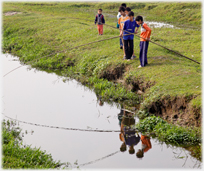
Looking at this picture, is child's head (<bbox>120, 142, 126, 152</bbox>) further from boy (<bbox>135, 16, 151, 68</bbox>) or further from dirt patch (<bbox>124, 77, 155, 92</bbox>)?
boy (<bbox>135, 16, 151, 68</bbox>)

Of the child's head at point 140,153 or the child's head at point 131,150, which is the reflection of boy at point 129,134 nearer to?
the child's head at point 131,150

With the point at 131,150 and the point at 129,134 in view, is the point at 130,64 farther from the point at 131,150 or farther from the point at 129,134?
the point at 131,150

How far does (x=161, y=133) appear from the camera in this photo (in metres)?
7.05

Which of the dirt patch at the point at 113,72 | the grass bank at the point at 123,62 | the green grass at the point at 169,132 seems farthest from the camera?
the dirt patch at the point at 113,72

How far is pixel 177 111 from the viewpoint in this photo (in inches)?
300

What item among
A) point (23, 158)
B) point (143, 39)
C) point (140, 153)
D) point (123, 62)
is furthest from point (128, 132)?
point (123, 62)

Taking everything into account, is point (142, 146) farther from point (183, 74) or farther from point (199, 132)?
point (183, 74)

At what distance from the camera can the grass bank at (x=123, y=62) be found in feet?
26.2

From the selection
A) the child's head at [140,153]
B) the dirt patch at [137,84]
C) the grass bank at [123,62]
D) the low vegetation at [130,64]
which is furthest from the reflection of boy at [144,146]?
the dirt patch at [137,84]

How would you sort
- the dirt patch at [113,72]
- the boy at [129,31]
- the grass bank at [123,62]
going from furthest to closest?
the dirt patch at [113,72] → the boy at [129,31] → the grass bank at [123,62]

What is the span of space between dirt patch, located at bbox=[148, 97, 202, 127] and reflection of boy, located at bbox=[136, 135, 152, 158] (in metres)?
0.90

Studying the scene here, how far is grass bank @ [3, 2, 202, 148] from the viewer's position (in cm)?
798

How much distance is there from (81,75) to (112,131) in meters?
4.68

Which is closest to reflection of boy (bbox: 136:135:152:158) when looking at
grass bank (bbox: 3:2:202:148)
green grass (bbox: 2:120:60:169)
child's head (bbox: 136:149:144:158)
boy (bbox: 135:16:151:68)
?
child's head (bbox: 136:149:144:158)
